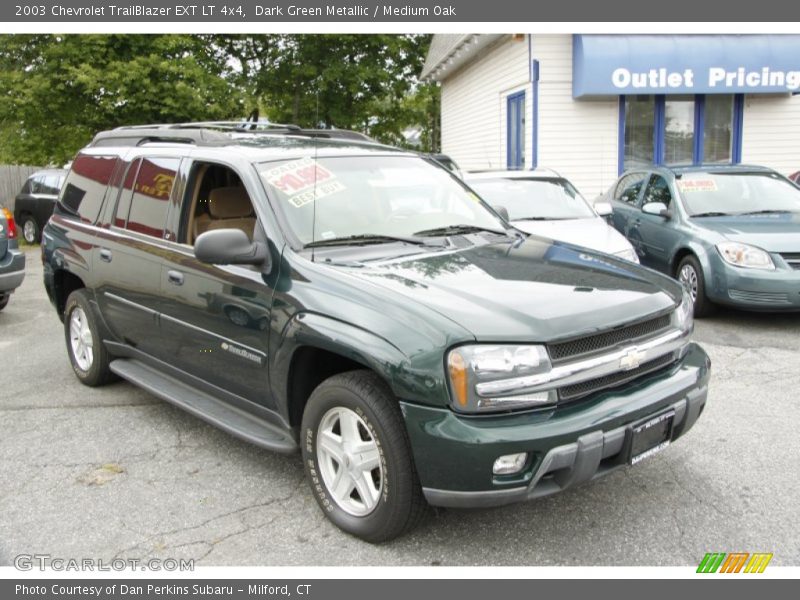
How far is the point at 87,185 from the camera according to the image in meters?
5.66

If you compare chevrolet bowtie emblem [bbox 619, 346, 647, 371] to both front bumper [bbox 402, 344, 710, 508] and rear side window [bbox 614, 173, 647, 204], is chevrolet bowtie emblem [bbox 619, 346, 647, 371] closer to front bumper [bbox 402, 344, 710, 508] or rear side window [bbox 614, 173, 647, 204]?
front bumper [bbox 402, 344, 710, 508]

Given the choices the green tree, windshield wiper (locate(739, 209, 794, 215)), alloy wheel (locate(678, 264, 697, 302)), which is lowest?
alloy wheel (locate(678, 264, 697, 302))

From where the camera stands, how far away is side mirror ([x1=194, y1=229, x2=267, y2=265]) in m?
3.58

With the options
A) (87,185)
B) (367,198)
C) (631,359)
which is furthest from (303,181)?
(87,185)

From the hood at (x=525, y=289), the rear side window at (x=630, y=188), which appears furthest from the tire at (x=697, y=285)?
the hood at (x=525, y=289)

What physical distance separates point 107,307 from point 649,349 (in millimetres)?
3614

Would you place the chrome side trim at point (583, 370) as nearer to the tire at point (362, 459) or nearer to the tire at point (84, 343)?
the tire at point (362, 459)

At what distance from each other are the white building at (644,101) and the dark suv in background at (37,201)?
9.31m

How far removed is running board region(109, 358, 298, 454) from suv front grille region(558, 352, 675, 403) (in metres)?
1.39

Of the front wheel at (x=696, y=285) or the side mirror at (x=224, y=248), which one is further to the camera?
the front wheel at (x=696, y=285)

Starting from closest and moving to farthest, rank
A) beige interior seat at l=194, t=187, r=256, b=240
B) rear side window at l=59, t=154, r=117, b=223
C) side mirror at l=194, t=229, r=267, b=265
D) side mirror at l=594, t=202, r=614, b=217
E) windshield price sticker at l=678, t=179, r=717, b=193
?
side mirror at l=194, t=229, r=267, b=265, beige interior seat at l=194, t=187, r=256, b=240, rear side window at l=59, t=154, r=117, b=223, windshield price sticker at l=678, t=179, r=717, b=193, side mirror at l=594, t=202, r=614, b=217

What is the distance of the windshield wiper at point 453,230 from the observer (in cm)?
423

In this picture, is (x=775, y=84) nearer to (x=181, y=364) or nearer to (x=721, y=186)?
(x=721, y=186)

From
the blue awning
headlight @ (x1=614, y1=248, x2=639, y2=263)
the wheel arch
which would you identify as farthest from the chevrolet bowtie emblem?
the blue awning
